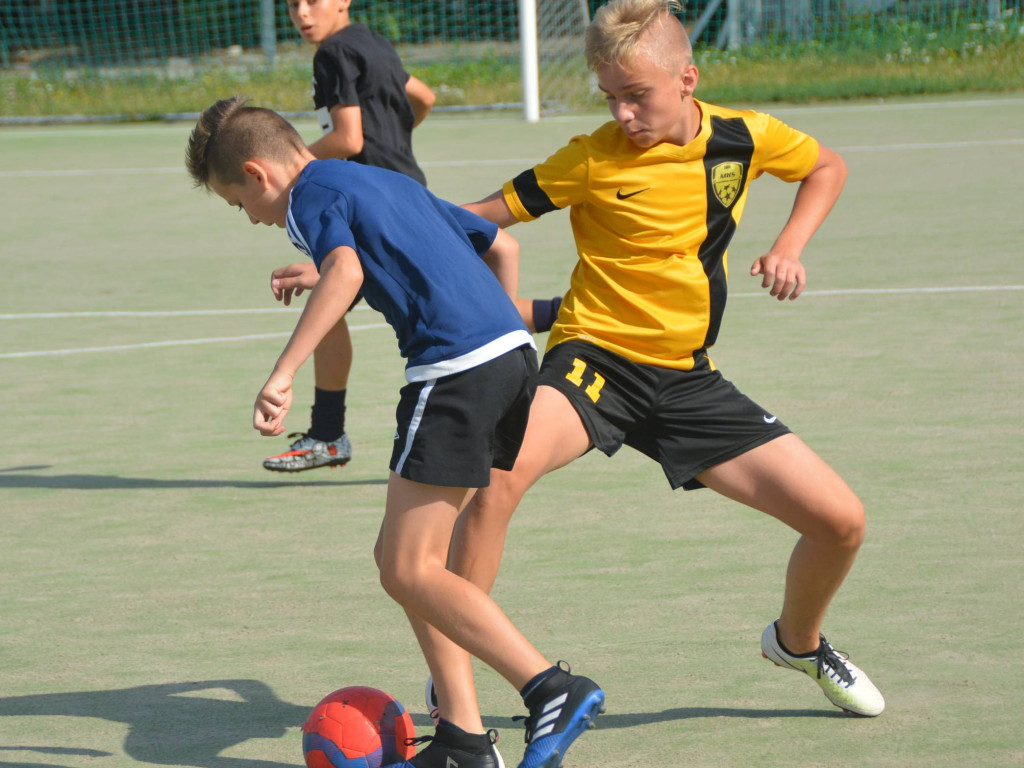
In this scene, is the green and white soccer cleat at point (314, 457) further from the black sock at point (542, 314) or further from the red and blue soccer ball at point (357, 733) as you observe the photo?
the red and blue soccer ball at point (357, 733)

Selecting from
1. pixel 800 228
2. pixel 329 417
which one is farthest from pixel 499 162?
pixel 800 228

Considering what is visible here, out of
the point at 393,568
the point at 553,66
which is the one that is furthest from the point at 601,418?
the point at 553,66

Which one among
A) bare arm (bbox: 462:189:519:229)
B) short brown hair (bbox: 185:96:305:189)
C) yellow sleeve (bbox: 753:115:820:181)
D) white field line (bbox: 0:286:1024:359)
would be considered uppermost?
short brown hair (bbox: 185:96:305:189)

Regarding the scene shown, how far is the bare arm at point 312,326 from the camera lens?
9.93 ft

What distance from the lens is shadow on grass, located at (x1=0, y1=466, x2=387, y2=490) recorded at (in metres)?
5.99

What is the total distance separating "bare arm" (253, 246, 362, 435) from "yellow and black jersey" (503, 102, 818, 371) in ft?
2.72

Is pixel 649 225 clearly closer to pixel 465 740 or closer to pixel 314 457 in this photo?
pixel 465 740

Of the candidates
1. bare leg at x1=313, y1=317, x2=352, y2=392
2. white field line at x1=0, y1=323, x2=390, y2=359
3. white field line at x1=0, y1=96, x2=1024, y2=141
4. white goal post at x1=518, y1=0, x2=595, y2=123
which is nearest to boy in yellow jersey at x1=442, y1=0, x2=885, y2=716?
bare leg at x1=313, y1=317, x2=352, y2=392

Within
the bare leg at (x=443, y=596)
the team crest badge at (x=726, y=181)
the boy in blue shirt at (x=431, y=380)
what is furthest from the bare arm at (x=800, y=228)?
the bare leg at (x=443, y=596)

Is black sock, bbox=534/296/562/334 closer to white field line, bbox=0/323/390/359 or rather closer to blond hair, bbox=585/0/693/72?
blond hair, bbox=585/0/693/72

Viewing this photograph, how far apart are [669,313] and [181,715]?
1588 millimetres

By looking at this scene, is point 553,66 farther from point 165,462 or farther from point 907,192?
point 165,462

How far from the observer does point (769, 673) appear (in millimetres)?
3955

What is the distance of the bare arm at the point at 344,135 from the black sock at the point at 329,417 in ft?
3.19
